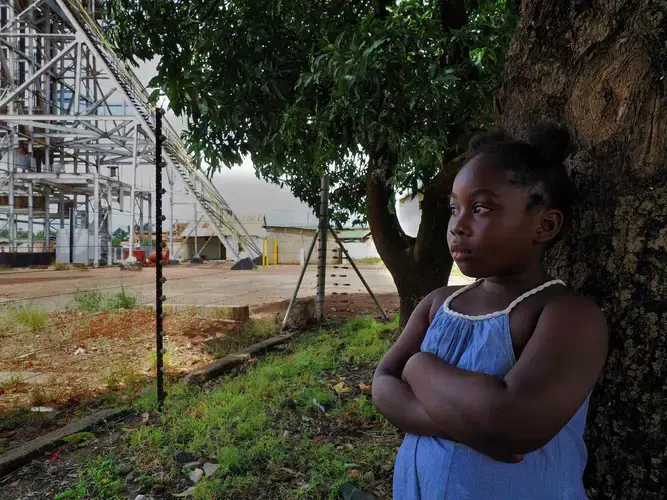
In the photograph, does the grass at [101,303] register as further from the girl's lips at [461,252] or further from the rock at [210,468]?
the girl's lips at [461,252]

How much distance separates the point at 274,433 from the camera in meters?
3.05

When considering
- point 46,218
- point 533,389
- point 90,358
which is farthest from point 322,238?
point 46,218

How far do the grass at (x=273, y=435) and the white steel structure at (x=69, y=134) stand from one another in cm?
1378

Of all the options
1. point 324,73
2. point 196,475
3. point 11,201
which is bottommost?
point 196,475

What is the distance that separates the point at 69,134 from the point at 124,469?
18.0 meters

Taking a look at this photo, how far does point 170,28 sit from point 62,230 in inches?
687

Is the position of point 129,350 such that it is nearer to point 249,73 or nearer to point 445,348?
point 249,73

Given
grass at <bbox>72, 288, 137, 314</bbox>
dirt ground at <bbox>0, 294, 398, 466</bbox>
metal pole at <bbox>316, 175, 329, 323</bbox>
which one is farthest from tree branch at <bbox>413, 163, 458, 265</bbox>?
grass at <bbox>72, 288, 137, 314</bbox>

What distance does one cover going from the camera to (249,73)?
3982mm

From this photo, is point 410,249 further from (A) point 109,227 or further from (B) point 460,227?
(A) point 109,227

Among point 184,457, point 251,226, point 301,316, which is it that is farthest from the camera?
point 251,226

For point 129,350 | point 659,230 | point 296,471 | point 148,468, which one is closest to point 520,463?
point 659,230

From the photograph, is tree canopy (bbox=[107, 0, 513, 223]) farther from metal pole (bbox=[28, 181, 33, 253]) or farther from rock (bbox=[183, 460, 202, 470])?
metal pole (bbox=[28, 181, 33, 253])

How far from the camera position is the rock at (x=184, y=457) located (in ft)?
9.14
